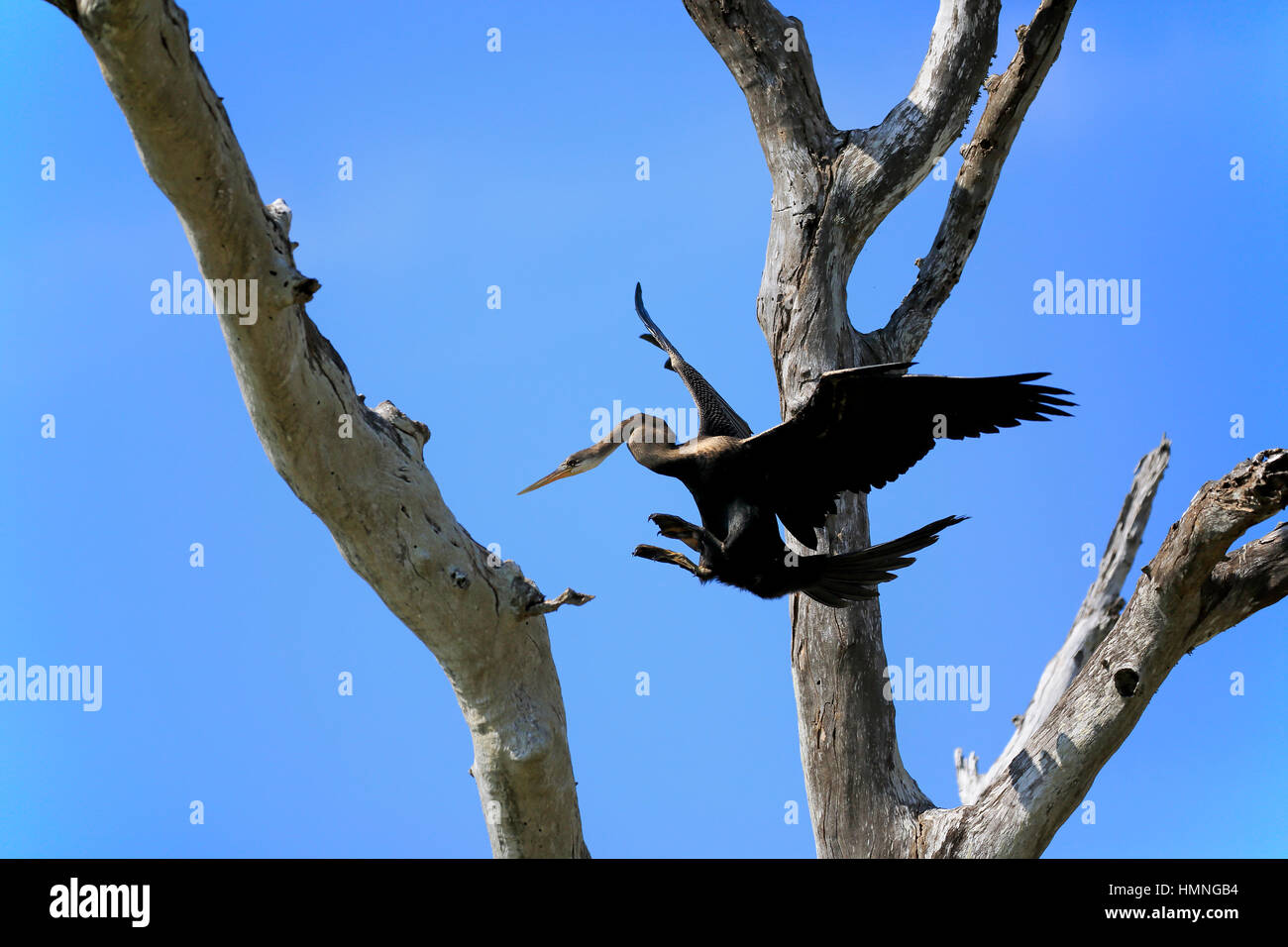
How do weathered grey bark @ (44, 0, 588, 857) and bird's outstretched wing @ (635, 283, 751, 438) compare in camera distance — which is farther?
bird's outstretched wing @ (635, 283, 751, 438)

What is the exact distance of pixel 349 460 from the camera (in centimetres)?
335

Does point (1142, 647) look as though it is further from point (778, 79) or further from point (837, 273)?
point (778, 79)

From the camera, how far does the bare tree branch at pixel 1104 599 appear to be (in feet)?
18.6

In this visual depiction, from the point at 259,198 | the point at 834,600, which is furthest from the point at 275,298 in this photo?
the point at 834,600

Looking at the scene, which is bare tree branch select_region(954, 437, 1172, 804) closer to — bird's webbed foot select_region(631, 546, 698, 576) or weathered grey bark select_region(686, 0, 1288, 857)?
weathered grey bark select_region(686, 0, 1288, 857)

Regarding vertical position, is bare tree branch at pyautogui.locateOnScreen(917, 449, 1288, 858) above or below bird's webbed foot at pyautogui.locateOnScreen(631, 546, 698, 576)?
below

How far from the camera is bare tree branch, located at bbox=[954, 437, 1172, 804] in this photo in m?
5.66

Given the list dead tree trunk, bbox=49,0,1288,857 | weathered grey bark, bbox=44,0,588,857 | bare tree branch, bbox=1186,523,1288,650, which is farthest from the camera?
bare tree branch, bbox=1186,523,1288,650

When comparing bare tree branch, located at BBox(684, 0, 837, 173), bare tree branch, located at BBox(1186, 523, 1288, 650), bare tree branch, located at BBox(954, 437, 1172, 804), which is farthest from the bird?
bare tree branch, located at BBox(954, 437, 1172, 804)

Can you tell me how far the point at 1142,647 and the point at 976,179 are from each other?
240 cm

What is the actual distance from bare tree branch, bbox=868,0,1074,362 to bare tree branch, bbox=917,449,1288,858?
171 cm

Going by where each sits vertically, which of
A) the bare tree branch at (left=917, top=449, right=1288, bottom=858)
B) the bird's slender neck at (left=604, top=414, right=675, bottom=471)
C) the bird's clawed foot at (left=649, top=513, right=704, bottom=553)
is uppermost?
the bird's slender neck at (left=604, top=414, right=675, bottom=471)

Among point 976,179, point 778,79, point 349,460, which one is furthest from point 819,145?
point 349,460
